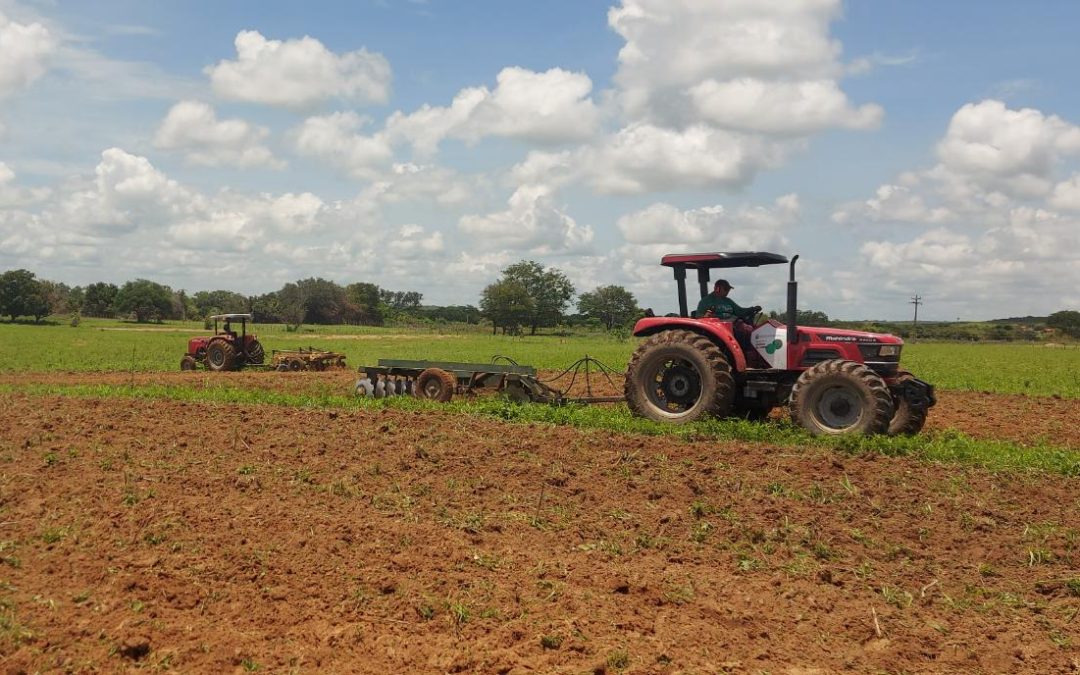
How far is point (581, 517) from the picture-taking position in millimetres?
6777

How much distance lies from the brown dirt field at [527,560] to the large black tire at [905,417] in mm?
2086

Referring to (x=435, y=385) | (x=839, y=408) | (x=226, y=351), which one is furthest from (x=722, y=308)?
(x=226, y=351)

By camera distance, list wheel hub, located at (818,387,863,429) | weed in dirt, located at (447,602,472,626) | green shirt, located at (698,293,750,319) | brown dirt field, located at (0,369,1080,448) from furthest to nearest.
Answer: brown dirt field, located at (0,369,1080,448) → green shirt, located at (698,293,750,319) → wheel hub, located at (818,387,863,429) → weed in dirt, located at (447,602,472,626)

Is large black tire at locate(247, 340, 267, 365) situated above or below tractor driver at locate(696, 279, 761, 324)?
below

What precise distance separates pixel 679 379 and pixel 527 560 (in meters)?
5.96

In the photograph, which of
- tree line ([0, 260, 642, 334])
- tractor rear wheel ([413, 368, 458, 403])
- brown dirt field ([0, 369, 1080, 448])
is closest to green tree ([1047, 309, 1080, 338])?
tree line ([0, 260, 642, 334])

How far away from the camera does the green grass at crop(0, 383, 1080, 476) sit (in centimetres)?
877

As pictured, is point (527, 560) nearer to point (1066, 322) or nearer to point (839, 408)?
point (839, 408)

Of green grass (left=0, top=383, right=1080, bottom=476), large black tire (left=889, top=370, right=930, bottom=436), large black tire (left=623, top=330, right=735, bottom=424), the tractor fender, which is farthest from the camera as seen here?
the tractor fender

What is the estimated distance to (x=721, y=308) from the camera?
36.7ft

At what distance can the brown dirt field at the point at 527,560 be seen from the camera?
452cm

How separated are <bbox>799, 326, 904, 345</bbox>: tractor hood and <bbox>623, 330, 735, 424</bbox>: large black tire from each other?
4.01 feet

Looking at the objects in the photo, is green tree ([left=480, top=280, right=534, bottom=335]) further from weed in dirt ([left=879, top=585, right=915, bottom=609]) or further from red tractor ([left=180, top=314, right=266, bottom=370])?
weed in dirt ([left=879, top=585, right=915, bottom=609])

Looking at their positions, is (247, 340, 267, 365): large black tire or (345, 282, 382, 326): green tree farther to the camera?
(345, 282, 382, 326): green tree
